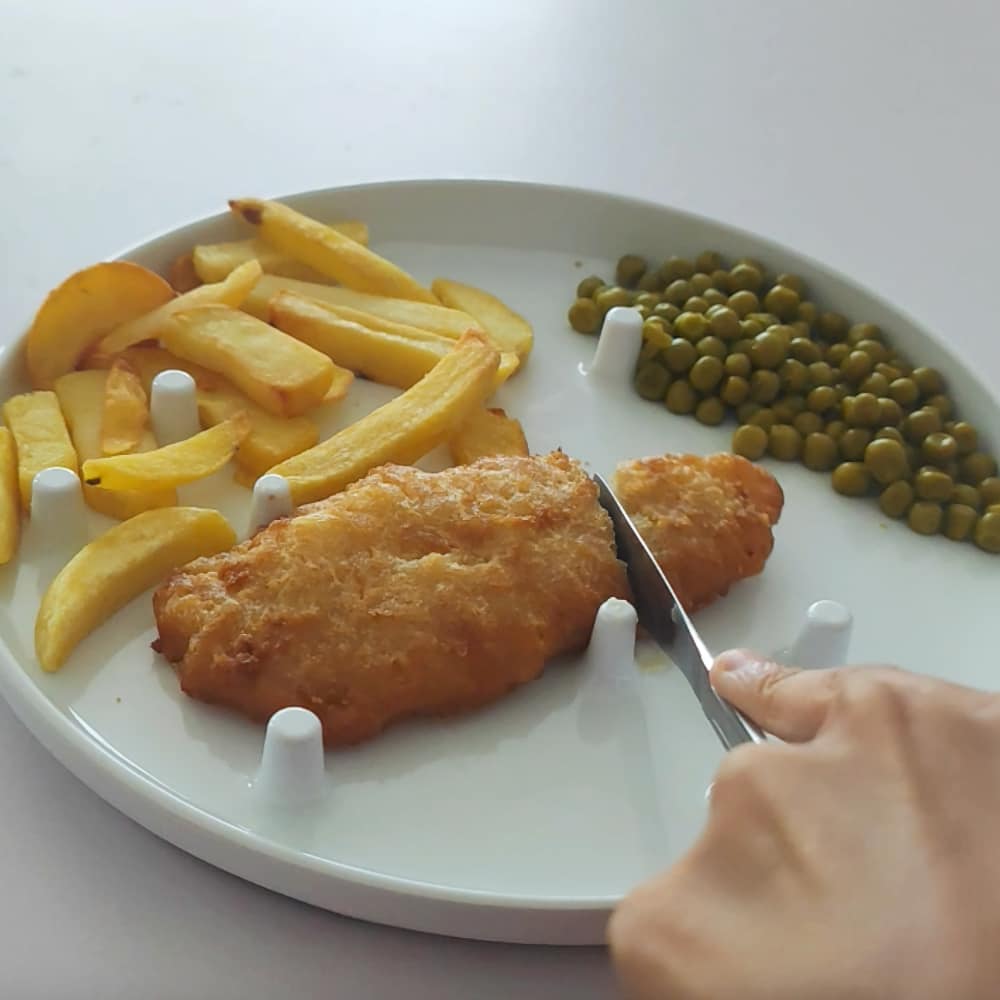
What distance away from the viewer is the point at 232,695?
1.79 metres

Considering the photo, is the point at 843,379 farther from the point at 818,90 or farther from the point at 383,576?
the point at 818,90

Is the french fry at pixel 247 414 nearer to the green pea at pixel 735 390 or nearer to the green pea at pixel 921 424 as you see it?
the green pea at pixel 735 390

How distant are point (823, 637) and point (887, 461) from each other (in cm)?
56

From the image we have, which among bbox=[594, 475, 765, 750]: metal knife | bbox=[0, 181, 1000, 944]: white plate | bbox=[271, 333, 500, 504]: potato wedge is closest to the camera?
bbox=[0, 181, 1000, 944]: white plate

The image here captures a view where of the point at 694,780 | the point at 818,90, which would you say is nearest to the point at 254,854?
the point at 694,780

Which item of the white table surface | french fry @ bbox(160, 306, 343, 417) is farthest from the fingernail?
the white table surface

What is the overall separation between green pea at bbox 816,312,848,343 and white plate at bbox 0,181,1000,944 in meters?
0.31

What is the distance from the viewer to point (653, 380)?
2.61 meters

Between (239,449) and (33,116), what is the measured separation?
1747 millimetres

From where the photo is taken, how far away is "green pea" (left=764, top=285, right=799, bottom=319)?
9.04ft

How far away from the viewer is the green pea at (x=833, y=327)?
2.75m

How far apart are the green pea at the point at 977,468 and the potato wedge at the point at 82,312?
1566 millimetres

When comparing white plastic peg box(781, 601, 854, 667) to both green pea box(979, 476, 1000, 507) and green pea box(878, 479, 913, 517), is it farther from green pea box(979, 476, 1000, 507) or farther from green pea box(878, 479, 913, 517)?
green pea box(979, 476, 1000, 507)

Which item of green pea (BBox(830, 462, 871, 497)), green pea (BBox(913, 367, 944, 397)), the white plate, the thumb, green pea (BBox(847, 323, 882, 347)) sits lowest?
the white plate
